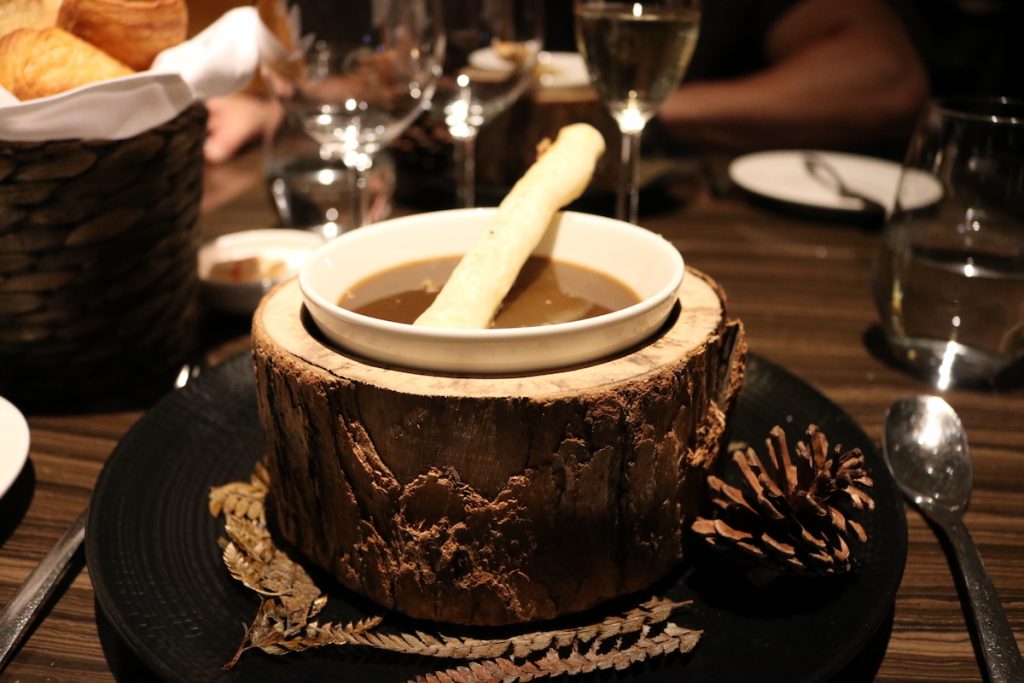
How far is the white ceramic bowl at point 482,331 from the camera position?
646mm

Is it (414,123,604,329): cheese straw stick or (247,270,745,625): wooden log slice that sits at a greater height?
(414,123,604,329): cheese straw stick

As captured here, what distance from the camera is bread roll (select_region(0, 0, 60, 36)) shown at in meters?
0.97

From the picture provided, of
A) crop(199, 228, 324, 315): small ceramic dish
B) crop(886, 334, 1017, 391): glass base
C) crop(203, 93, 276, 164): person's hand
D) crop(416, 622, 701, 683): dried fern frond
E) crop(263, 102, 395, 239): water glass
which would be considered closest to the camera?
crop(416, 622, 701, 683): dried fern frond

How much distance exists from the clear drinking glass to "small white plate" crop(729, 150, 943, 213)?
22.5 inches

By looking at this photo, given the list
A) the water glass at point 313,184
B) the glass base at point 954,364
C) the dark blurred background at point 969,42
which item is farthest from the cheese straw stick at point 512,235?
the dark blurred background at point 969,42

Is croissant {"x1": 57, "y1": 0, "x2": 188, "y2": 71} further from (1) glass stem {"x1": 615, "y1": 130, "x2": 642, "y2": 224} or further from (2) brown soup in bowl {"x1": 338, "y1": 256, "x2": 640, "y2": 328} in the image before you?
(1) glass stem {"x1": 615, "y1": 130, "x2": 642, "y2": 224}

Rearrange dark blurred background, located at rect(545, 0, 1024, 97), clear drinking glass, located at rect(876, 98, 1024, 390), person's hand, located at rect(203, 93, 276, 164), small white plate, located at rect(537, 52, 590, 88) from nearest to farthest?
clear drinking glass, located at rect(876, 98, 1024, 390) → small white plate, located at rect(537, 52, 590, 88) → person's hand, located at rect(203, 93, 276, 164) → dark blurred background, located at rect(545, 0, 1024, 97)

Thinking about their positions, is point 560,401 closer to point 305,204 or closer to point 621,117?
point 621,117

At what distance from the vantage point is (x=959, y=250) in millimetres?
1138

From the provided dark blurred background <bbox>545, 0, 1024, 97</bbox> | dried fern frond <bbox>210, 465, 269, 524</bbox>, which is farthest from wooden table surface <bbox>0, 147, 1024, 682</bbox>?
dark blurred background <bbox>545, 0, 1024, 97</bbox>

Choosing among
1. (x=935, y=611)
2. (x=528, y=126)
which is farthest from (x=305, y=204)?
(x=935, y=611)

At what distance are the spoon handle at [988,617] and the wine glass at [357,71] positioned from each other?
99 cm

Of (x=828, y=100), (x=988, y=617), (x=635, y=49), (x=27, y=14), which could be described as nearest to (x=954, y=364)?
(x=988, y=617)

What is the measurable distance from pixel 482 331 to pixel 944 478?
61cm
